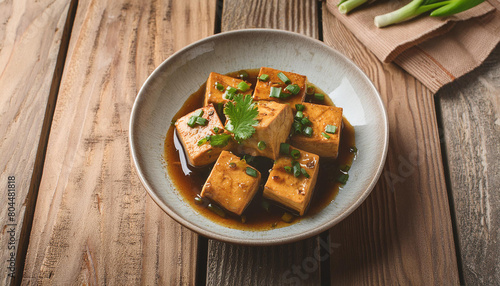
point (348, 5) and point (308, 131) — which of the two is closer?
point (308, 131)

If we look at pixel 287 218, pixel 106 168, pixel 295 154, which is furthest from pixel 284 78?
pixel 106 168

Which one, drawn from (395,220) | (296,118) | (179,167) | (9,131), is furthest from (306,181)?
(9,131)

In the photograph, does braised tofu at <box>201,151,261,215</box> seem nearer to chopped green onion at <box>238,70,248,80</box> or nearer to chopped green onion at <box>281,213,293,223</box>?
chopped green onion at <box>281,213,293,223</box>

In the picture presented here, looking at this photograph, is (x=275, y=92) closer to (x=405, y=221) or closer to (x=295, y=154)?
(x=295, y=154)

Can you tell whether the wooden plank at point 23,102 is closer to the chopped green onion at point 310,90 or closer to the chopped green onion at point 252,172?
the chopped green onion at point 252,172

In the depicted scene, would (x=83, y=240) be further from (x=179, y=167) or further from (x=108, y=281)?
(x=179, y=167)

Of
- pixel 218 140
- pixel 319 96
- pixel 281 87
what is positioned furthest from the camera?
pixel 319 96

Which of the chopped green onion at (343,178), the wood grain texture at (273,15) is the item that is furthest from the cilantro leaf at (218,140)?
the wood grain texture at (273,15)
